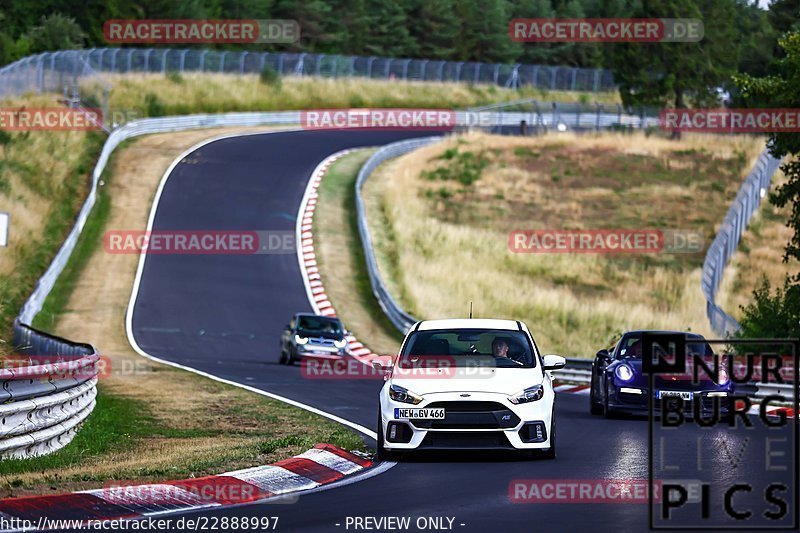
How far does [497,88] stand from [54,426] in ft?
300

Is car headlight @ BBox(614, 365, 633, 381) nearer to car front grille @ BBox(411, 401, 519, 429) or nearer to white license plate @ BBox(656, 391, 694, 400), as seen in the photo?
white license plate @ BBox(656, 391, 694, 400)

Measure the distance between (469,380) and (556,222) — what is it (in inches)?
1805

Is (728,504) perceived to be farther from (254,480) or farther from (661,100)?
(661,100)

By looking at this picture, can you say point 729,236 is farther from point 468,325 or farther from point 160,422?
point 468,325

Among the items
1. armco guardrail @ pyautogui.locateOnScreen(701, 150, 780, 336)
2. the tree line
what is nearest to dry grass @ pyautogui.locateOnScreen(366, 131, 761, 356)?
armco guardrail @ pyautogui.locateOnScreen(701, 150, 780, 336)

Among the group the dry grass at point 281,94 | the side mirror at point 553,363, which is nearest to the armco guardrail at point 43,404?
the side mirror at point 553,363

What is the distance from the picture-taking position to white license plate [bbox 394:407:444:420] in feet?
46.6

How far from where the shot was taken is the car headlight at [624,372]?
20219 millimetres

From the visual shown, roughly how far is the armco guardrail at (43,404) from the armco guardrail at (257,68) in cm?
3976

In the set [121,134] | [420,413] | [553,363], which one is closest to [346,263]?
[121,134]

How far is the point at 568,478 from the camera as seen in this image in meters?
12.9

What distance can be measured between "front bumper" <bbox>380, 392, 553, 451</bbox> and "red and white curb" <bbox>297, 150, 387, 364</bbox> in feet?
66.5

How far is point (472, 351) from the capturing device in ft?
51.0

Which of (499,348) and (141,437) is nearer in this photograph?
(499,348)
